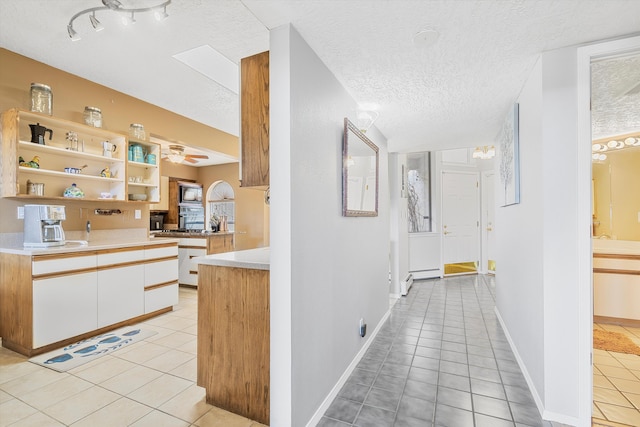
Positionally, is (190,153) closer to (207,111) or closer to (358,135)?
(207,111)

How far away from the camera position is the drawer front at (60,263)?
241 cm

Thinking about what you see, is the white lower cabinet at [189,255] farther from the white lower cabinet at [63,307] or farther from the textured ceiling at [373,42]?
the textured ceiling at [373,42]

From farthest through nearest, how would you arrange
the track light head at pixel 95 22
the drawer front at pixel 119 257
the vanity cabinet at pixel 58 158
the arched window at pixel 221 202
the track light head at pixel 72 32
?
the arched window at pixel 221 202, the drawer front at pixel 119 257, the vanity cabinet at pixel 58 158, the track light head at pixel 72 32, the track light head at pixel 95 22

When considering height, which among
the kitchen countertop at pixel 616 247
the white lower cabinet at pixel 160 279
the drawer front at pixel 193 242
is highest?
the kitchen countertop at pixel 616 247

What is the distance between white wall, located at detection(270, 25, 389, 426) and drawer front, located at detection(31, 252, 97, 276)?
7.39ft

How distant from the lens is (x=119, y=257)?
3.04m

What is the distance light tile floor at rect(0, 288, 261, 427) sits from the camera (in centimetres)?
172

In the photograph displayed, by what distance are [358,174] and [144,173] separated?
118 inches

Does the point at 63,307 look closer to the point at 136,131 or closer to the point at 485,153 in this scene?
the point at 136,131

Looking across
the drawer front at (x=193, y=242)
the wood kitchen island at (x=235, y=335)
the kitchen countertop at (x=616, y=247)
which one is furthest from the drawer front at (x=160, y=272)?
the kitchen countertop at (x=616, y=247)

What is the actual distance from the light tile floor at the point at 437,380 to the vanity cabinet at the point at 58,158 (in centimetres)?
324

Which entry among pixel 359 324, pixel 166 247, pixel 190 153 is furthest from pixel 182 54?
pixel 190 153

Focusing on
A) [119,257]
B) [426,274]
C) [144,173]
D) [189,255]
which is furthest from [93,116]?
[426,274]

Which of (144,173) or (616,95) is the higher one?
(616,95)
